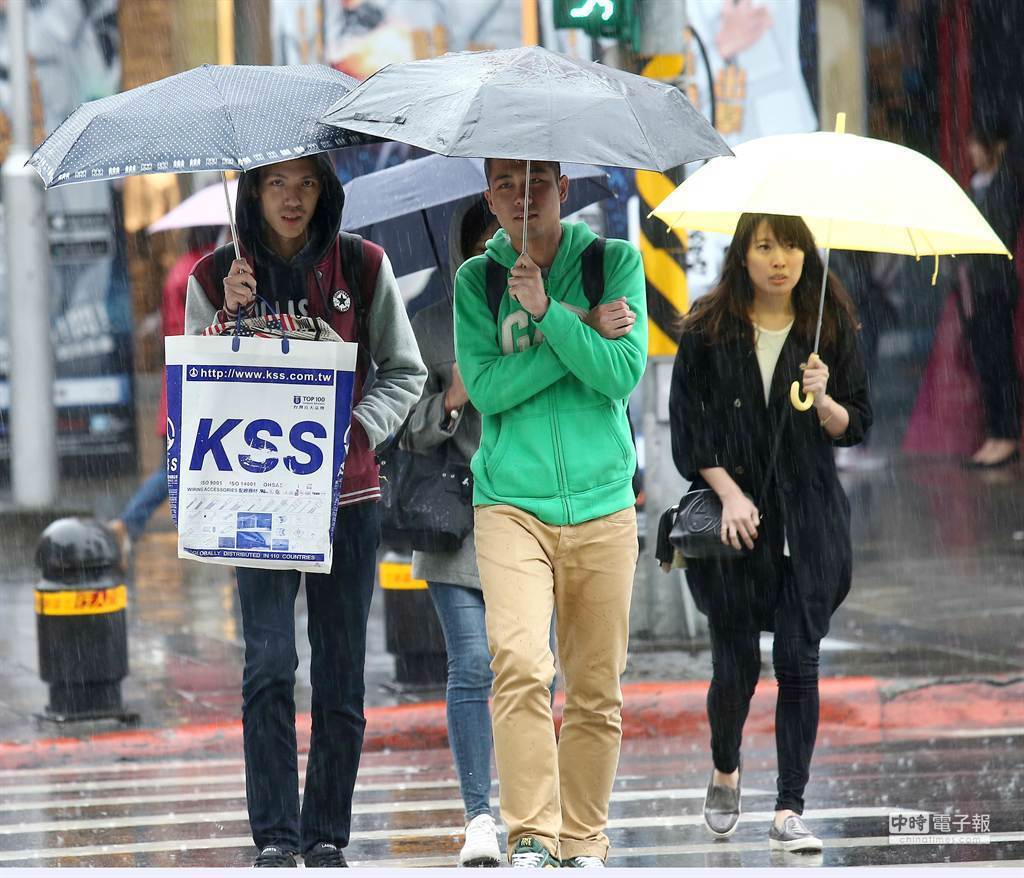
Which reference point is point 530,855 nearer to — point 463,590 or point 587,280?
point 463,590

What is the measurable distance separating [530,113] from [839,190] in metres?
1.32

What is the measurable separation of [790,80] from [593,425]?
413 inches

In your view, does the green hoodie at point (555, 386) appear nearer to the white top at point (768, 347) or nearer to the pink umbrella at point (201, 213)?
the white top at point (768, 347)

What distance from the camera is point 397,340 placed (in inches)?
210

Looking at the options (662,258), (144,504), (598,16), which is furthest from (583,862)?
(144,504)

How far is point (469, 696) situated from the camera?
18.6ft

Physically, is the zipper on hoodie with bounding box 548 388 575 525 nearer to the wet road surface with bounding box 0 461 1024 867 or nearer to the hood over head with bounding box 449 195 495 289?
the hood over head with bounding box 449 195 495 289

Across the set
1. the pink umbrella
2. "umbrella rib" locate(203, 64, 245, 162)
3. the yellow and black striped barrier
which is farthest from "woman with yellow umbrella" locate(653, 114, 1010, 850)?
the pink umbrella

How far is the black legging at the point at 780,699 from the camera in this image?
19.0ft

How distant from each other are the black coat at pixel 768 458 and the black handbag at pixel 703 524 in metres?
0.03

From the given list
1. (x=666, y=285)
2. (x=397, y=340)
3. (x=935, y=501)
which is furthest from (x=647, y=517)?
(x=935, y=501)

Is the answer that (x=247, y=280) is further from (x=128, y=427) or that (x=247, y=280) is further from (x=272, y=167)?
(x=128, y=427)

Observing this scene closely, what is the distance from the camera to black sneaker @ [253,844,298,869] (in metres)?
5.07

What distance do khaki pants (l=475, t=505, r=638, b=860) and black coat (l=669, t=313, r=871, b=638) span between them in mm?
743
